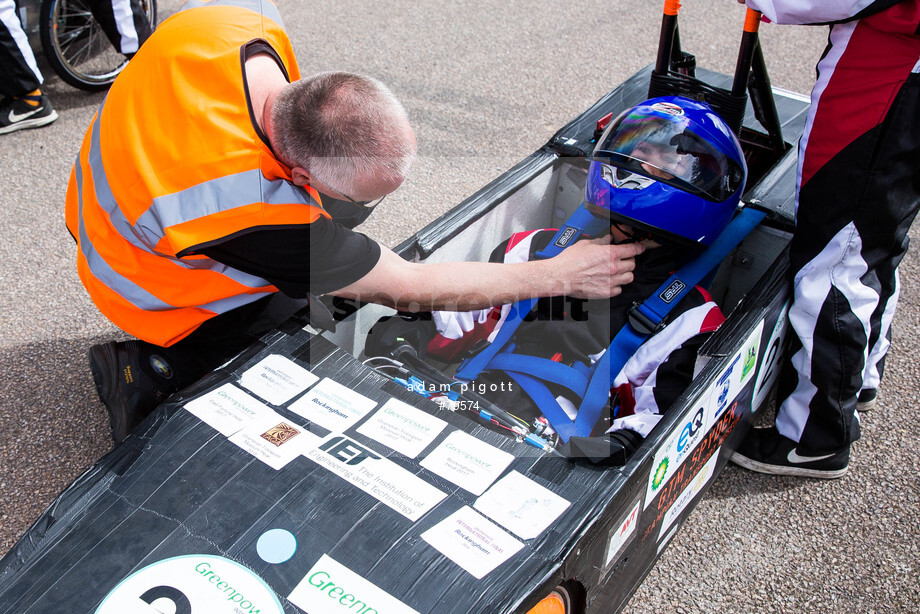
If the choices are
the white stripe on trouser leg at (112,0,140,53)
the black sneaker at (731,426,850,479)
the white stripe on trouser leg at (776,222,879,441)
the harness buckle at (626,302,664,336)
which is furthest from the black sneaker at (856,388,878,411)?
the white stripe on trouser leg at (112,0,140,53)

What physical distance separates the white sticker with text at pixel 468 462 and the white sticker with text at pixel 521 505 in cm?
3

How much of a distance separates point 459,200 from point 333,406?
236cm

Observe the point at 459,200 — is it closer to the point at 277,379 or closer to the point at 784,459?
the point at 784,459

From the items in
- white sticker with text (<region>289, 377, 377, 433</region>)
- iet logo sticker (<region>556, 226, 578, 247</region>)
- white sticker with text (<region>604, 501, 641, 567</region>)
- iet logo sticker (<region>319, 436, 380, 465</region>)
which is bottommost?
white sticker with text (<region>604, 501, 641, 567</region>)

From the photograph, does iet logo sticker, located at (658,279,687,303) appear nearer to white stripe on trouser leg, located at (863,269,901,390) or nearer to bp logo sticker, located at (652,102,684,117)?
bp logo sticker, located at (652,102,684,117)

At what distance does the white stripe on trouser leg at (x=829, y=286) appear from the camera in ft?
6.99

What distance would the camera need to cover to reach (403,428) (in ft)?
5.60

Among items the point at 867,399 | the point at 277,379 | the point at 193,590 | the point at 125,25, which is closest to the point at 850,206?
the point at 867,399

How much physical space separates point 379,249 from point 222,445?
67 cm

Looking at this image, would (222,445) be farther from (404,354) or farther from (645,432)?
(645,432)

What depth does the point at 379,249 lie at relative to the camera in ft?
6.67

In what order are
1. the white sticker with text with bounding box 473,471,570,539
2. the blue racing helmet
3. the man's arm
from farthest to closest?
the blue racing helmet
the man's arm
the white sticker with text with bounding box 473,471,570,539

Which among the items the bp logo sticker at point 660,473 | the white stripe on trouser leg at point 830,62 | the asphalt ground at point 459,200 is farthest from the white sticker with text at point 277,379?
the white stripe on trouser leg at point 830,62

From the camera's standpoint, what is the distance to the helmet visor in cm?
215
